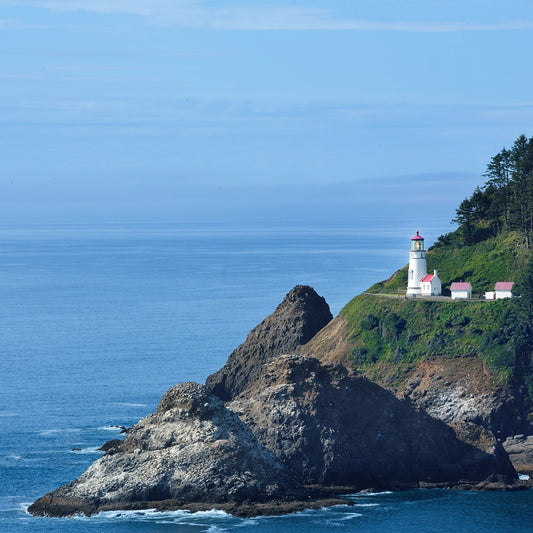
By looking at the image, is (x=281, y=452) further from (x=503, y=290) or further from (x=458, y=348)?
(x=503, y=290)

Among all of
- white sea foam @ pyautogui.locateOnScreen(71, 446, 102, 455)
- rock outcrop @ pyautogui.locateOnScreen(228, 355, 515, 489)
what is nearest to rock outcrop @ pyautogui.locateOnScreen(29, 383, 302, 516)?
rock outcrop @ pyautogui.locateOnScreen(228, 355, 515, 489)

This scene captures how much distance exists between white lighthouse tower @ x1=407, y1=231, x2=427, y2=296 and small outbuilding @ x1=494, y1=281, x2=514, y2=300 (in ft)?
33.8

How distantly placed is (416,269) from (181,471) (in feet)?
170

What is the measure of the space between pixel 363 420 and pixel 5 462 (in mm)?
31362

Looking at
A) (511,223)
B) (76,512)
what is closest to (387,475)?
(76,512)

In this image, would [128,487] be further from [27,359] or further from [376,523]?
[27,359]

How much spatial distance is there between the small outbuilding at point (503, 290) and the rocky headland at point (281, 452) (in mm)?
26800

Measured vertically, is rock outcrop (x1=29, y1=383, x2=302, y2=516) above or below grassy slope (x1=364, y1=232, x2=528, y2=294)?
below

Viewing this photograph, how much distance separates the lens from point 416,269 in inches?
A: 5197

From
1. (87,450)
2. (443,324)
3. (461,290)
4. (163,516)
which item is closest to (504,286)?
(461,290)

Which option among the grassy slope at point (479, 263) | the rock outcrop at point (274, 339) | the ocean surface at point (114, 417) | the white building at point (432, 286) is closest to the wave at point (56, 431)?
the ocean surface at point (114, 417)

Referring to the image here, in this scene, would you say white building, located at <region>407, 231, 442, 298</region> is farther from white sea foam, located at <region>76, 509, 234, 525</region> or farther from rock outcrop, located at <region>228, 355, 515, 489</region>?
white sea foam, located at <region>76, 509, 234, 525</region>

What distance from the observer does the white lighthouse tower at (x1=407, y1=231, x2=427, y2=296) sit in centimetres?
13150

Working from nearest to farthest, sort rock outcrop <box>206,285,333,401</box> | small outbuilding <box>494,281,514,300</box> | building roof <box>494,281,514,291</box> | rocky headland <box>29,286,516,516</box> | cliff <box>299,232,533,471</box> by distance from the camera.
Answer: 1. rocky headland <box>29,286,516,516</box>
2. cliff <box>299,232,533,471</box>
3. small outbuilding <box>494,281,514,300</box>
4. building roof <box>494,281,514,291</box>
5. rock outcrop <box>206,285,333,401</box>
